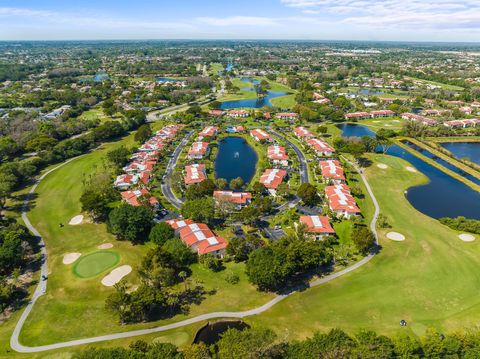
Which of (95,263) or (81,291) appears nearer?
(81,291)

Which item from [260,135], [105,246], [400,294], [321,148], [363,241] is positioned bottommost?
[105,246]

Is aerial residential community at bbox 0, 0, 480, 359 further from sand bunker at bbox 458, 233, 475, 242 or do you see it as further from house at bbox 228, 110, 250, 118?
house at bbox 228, 110, 250, 118

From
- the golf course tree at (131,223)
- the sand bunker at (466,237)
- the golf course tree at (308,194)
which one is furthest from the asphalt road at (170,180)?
the sand bunker at (466,237)

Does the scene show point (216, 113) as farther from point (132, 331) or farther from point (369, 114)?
point (132, 331)

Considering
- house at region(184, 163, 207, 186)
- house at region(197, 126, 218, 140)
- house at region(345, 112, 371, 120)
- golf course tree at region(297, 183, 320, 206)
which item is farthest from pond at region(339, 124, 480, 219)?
house at region(197, 126, 218, 140)

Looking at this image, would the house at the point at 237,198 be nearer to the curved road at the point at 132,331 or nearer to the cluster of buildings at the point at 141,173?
the cluster of buildings at the point at 141,173

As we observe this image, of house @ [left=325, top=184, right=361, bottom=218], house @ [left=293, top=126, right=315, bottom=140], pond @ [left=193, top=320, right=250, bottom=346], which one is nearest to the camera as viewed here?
pond @ [left=193, top=320, right=250, bottom=346]

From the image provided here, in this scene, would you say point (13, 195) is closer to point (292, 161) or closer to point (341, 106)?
point (292, 161)

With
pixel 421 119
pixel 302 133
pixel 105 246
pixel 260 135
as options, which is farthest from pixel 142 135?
pixel 421 119
